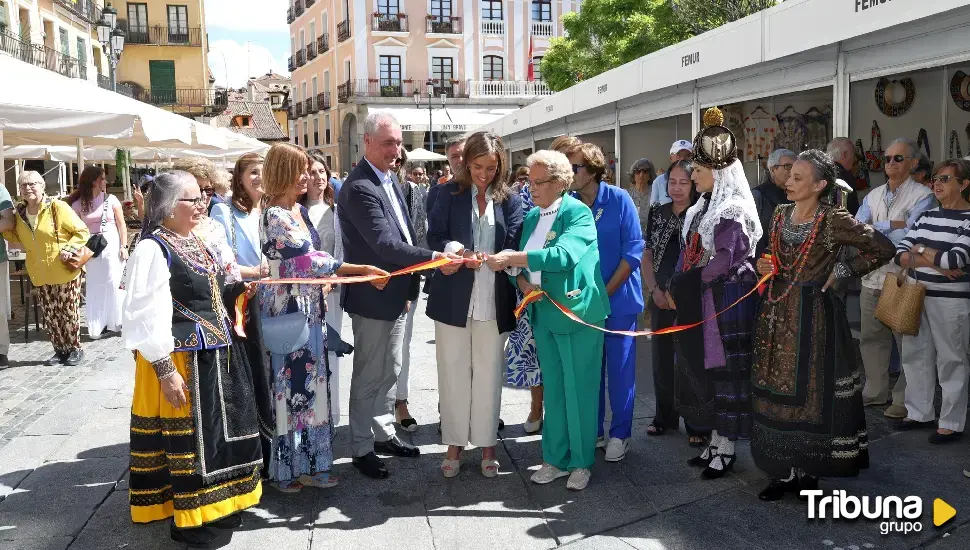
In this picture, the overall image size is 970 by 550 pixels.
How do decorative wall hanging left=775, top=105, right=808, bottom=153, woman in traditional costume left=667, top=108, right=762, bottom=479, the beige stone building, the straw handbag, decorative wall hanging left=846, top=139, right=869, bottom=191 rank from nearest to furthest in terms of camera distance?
1. woman in traditional costume left=667, top=108, right=762, bottom=479
2. the straw handbag
3. decorative wall hanging left=846, top=139, right=869, bottom=191
4. decorative wall hanging left=775, top=105, right=808, bottom=153
5. the beige stone building

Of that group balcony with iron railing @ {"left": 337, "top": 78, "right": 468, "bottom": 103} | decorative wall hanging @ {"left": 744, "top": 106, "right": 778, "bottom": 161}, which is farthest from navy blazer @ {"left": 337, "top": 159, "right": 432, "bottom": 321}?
balcony with iron railing @ {"left": 337, "top": 78, "right": 468, "bottom": 103}

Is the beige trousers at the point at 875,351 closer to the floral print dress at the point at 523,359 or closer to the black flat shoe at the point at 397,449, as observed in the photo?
the floral print dress at the point at 523,359

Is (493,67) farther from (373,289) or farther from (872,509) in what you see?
(872,509)

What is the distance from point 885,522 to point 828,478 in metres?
0.47

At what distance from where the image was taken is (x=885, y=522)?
153 inches

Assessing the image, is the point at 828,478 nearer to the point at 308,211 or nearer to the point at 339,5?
the point at 308,211

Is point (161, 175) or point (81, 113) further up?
point (81, 113)

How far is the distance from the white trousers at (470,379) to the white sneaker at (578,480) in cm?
48

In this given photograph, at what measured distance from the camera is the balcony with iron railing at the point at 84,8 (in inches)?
1199

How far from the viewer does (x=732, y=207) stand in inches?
168

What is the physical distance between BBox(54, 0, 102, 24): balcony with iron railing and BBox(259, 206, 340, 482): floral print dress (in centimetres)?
3040

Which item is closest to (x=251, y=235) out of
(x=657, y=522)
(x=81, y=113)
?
(x=657, y=522)

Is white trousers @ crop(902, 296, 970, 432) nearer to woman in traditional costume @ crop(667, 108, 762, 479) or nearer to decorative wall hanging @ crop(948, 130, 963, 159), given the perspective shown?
woman in traditional costume @ crop(667, 108, 762, 479)

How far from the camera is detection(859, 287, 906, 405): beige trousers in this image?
19.4ft
